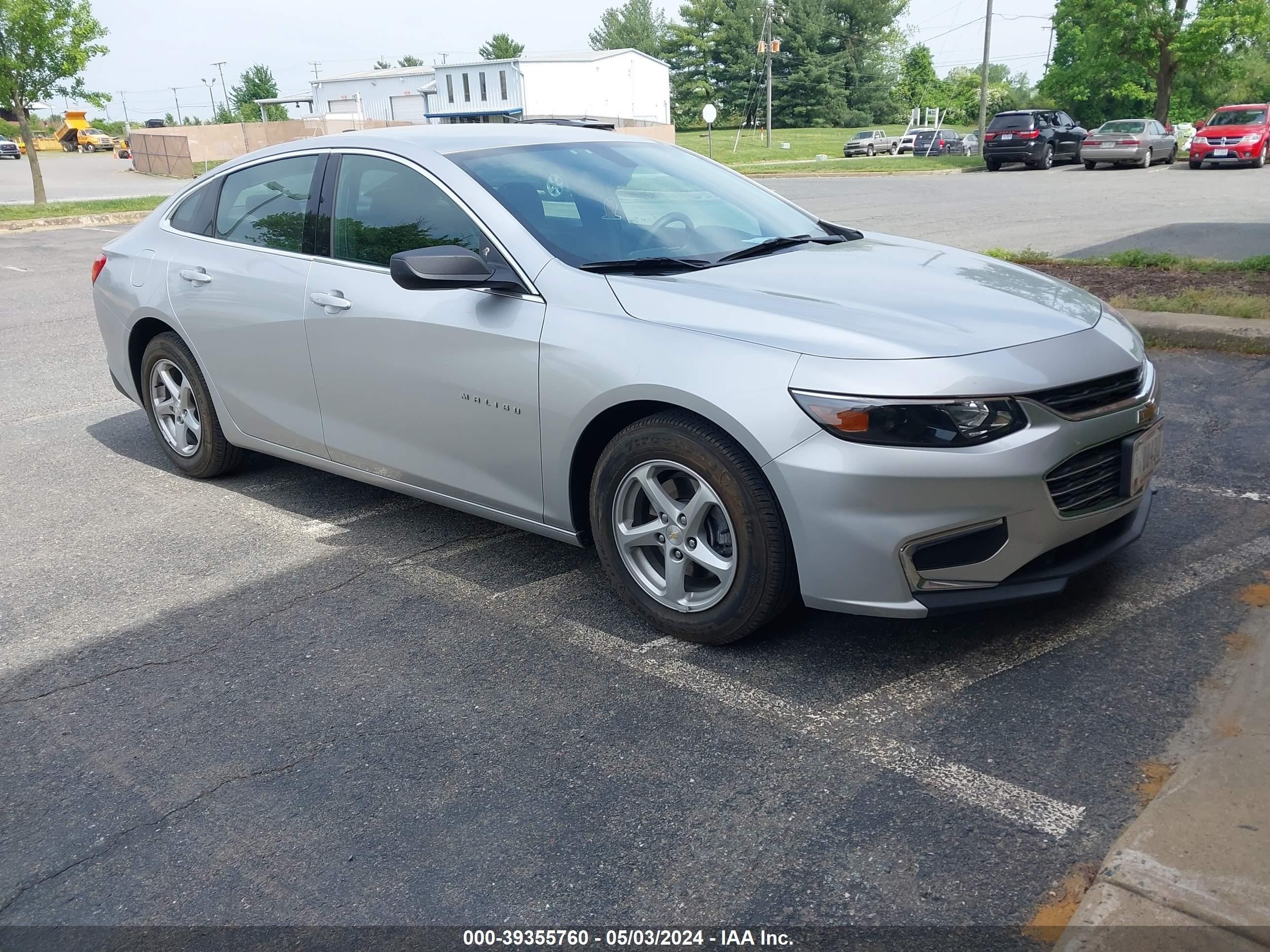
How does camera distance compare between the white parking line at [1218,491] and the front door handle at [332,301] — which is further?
the white parking line at [1218,491]

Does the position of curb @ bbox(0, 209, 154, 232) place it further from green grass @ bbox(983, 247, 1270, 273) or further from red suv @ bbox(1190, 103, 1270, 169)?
red suv @ bbox(1190, 103, 1270, 169)

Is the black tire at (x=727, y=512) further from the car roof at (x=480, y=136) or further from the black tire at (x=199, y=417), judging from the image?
the black tire at (x=199, y=417)

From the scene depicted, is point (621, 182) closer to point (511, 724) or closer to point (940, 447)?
point (940, 447)

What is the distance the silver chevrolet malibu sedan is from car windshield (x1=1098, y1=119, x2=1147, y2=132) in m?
31.6

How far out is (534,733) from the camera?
10.6 feet

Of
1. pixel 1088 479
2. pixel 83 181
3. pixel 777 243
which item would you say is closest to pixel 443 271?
pixel 777 243

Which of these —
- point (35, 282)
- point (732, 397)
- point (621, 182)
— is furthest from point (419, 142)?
point (35, 282)

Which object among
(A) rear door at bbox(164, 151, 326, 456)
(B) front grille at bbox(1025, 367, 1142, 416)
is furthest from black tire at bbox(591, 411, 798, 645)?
(A) rear door at bbox(164, 151, 326, 456)

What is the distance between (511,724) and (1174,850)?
69.8 inches

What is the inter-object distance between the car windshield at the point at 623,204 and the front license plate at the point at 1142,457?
5.20 ft

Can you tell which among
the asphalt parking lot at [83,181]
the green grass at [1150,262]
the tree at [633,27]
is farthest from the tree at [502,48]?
the green grass at [1150,262]

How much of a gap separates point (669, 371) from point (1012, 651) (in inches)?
56.1

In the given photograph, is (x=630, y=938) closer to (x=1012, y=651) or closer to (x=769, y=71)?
(x=1012, y=651)

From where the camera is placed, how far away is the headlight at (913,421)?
3146 millimetres
